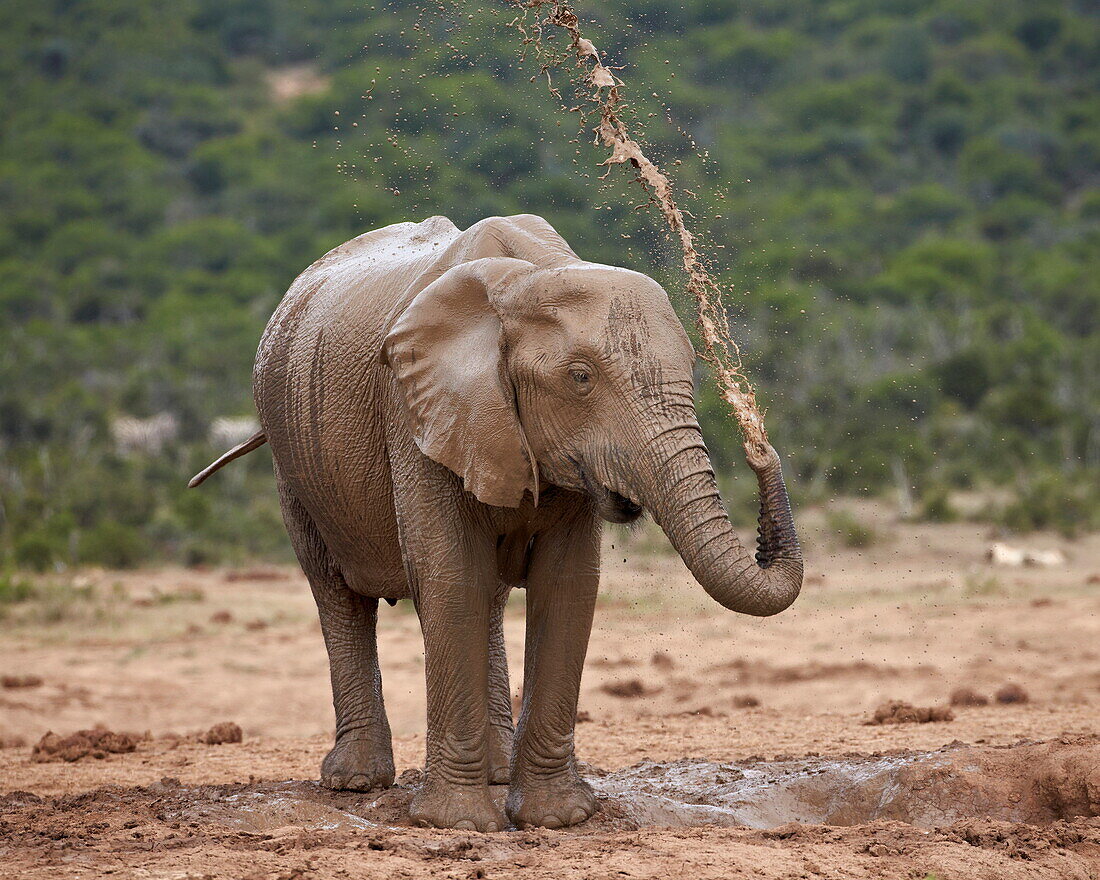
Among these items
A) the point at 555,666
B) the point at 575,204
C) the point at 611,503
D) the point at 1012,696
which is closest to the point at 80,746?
the point at 555,666

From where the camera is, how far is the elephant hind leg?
6.77 meters

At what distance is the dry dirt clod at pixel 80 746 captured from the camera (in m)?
8.26

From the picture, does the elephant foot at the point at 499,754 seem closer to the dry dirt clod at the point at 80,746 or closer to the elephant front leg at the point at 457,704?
the elephant front leg at the point at 457,704

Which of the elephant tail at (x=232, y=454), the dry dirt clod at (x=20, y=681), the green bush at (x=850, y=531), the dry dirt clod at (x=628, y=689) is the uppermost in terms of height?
the elephant tail at (x=232, y=454)

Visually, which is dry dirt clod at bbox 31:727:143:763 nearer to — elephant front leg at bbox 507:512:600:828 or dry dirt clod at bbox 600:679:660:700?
dry dirt clod at bbox 600:679:660:700

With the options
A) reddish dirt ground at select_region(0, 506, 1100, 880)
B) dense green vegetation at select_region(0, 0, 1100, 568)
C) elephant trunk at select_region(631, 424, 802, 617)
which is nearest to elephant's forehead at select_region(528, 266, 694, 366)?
elephant trunk at select_region(631, 424, 802, 617)

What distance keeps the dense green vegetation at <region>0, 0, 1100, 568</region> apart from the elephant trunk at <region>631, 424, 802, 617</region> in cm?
175

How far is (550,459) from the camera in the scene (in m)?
5.34

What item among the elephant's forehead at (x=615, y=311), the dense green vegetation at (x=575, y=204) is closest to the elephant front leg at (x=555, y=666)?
the elephant's forehead at (x=615, y=311)

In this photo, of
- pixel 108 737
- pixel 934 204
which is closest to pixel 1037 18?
pixel 934 204

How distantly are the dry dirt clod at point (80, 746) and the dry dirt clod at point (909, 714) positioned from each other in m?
4.10

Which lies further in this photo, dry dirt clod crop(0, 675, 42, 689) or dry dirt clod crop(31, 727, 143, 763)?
dry dirt clod crop(0, 675, 42, 689)

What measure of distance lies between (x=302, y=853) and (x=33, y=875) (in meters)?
0.84

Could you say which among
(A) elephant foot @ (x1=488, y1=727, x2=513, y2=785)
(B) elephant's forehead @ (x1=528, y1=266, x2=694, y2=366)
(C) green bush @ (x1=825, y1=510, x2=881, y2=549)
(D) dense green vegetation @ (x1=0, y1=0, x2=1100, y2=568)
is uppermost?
(D) dense green vegetation @ (x1=0, y1=0, x2=1100, y2=568)
